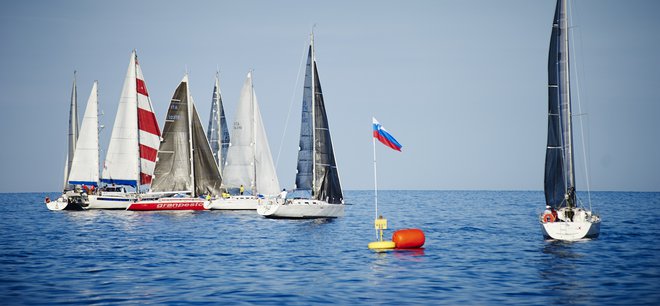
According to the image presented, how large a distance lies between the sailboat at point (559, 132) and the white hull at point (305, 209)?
71.5 feet

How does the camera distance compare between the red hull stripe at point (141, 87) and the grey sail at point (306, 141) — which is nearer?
the grey sail at point (306, 141)

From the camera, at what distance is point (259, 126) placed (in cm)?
7850

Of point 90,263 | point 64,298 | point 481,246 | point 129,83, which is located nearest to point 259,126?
point 129,83

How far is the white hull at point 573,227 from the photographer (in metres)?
42.7

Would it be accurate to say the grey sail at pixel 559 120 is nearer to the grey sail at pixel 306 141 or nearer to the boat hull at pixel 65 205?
the grey sail at pixel 306 141

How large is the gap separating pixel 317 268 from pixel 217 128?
57.8 metres

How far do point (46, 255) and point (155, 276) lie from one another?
447 inches

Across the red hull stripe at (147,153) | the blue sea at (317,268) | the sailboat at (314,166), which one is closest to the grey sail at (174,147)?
the red hull stripe at (147,153)

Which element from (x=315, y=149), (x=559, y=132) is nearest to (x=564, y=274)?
(x=559, y=132)

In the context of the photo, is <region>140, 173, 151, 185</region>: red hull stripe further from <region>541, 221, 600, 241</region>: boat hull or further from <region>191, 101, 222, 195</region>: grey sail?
<region>541, 221, 600, 241</region>: boat hull

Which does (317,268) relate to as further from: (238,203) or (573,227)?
(238,203)

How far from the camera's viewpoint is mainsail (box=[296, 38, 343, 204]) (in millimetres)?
62156

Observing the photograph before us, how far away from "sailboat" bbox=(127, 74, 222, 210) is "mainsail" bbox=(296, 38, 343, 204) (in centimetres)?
1929

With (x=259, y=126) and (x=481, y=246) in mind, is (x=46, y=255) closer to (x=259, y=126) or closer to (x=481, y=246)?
(x=481, y=246)
